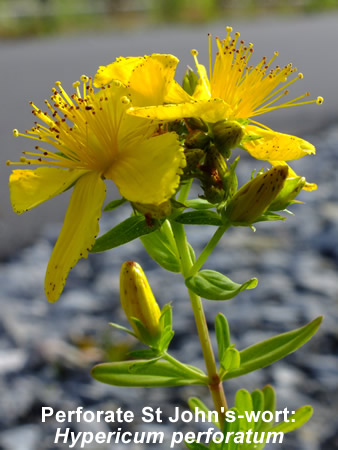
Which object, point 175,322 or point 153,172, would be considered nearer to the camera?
point 153,172

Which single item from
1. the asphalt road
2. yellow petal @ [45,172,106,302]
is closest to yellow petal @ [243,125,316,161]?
yellow petal @ [45,172,106,302]

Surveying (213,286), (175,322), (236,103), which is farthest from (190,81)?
(175,322)

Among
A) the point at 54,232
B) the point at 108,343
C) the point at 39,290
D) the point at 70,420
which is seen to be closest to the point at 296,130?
the point at 54,232

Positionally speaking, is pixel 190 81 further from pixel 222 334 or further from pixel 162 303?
pixel 162 303

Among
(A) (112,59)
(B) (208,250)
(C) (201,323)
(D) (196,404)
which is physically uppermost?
(B) (208,250)

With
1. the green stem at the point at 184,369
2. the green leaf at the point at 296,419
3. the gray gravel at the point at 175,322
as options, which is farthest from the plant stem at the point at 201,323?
the gray gravel at the point at 175,322
